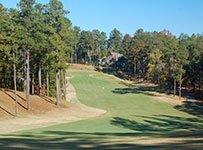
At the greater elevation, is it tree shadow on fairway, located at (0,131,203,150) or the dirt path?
tree shadow on fairway, located at (0,131,203,150)

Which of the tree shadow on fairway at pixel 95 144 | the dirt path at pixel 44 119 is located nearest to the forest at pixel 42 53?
the dirt path at pixel 44 119

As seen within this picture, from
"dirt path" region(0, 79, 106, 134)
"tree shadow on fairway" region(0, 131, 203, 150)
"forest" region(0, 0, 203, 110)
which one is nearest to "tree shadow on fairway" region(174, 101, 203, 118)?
"forest" region(0, 0, 203, 110)

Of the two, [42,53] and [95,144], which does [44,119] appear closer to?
[42,53]

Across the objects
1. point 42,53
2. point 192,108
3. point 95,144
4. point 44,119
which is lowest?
point 192,108

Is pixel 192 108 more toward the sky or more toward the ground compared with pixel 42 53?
more toward the ground

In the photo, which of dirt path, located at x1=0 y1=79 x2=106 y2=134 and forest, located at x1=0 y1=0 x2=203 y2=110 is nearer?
dirt path, located at x1=0 y1=79 x2=106 y2=134

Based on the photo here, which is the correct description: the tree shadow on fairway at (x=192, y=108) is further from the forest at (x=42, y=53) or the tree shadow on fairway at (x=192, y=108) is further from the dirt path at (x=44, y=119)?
the dirt path at (x=44, y=119)

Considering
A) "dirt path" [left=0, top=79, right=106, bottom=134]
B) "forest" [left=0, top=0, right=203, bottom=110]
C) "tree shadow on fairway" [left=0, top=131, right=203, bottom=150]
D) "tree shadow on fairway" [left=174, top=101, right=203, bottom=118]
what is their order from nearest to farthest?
"tree shadow on fairway" [left=0, top=131, right=203, bottom=150] → "dirt path" [left=0, top=79, right=106, bottom=134] → "forest" [left=0, top=0, right=203, bottom=110] → "tree shadow on fairway" [left=174, top=101, right=203, bottom=118]

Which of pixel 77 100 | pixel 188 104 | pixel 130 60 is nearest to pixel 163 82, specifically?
pixel 188 104

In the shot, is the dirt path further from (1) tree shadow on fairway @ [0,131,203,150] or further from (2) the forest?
(1) tree shadow on fairway @ [0,131,203,150]

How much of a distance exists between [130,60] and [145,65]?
756 centimetres

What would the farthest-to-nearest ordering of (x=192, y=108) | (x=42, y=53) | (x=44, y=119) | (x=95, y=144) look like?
1. (x=192, y=108)
2. (x=42, y=53)
3. (x=44, y=119)
4. (x=95, y=144)

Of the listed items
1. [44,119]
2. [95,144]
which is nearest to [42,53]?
[44,119]

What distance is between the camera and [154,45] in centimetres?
10356
